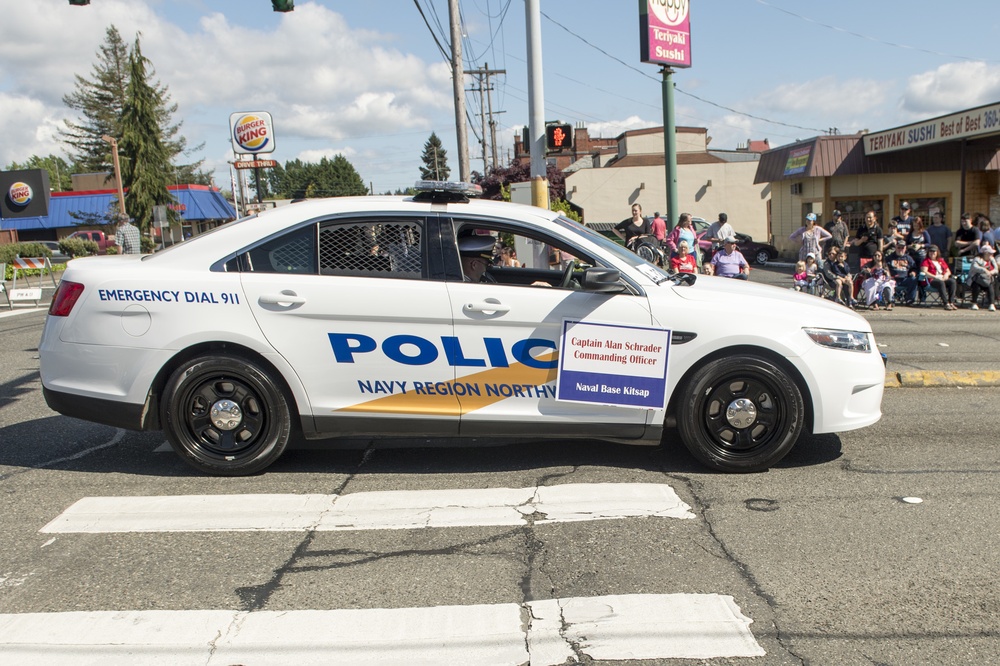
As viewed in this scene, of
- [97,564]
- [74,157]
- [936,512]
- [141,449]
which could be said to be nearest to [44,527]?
[97,564]

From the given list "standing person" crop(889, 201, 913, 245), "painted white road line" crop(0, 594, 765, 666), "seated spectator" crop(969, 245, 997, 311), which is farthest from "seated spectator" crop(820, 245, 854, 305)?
"painted white road line" crop(0, 594, 765, 666)

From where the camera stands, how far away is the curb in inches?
303

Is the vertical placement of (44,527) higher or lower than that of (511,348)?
lower

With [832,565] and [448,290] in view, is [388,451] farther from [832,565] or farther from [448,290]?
[832,565]

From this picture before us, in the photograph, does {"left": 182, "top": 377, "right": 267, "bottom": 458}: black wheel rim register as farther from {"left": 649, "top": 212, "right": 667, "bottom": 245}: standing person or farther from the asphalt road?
{"left": 649, "top": 212, "right": 667, "bottom": 245}: standing person

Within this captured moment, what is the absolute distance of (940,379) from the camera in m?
7.71

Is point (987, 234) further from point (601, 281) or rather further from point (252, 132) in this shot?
point (252, 132)

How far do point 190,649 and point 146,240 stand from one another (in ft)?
156

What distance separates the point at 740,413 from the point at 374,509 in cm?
227

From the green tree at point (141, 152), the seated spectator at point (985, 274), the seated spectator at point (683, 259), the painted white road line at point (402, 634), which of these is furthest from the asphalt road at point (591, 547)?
the green tree at point (141, 152)

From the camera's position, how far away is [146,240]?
4656 centimetres

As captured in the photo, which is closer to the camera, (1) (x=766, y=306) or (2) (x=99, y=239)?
(1) (x=766, y=306)

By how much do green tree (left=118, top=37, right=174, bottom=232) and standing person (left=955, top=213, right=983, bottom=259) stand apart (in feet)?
136

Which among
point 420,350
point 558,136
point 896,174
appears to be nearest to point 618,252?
point 420,350
